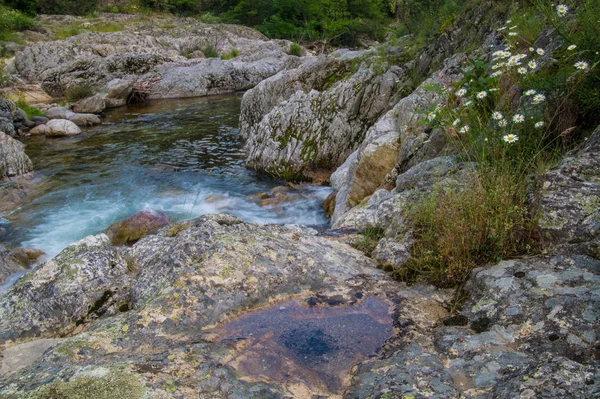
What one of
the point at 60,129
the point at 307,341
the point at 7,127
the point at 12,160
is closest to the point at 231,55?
the point at 60,129

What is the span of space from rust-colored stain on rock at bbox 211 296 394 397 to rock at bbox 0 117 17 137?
17.6 m

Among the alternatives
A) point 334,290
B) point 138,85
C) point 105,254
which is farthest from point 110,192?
point 138,85

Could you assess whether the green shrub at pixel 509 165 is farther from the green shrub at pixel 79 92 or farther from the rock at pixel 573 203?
the green shrub at pixel 79 92

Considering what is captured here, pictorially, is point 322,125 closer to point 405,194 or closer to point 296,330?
point 405,194

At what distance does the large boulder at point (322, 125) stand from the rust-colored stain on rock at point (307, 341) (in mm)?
8853

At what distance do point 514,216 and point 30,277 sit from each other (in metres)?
4.24

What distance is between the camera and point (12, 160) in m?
12.8

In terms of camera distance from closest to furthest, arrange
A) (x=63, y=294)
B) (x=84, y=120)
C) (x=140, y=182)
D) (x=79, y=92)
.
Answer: (x=63, y=294), (x=140, y=182), (x=84, y=120), (x=79, y=92)

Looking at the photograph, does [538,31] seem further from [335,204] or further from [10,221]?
[10,221]

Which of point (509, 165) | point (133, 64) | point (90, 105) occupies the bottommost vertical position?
point (90, 105)

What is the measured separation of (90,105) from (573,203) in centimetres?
2337

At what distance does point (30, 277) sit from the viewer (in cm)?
430

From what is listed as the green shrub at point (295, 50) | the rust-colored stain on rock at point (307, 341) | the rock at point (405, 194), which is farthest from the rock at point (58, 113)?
the green shrub at point (295, 50)

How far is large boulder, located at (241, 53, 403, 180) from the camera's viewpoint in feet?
39.0
